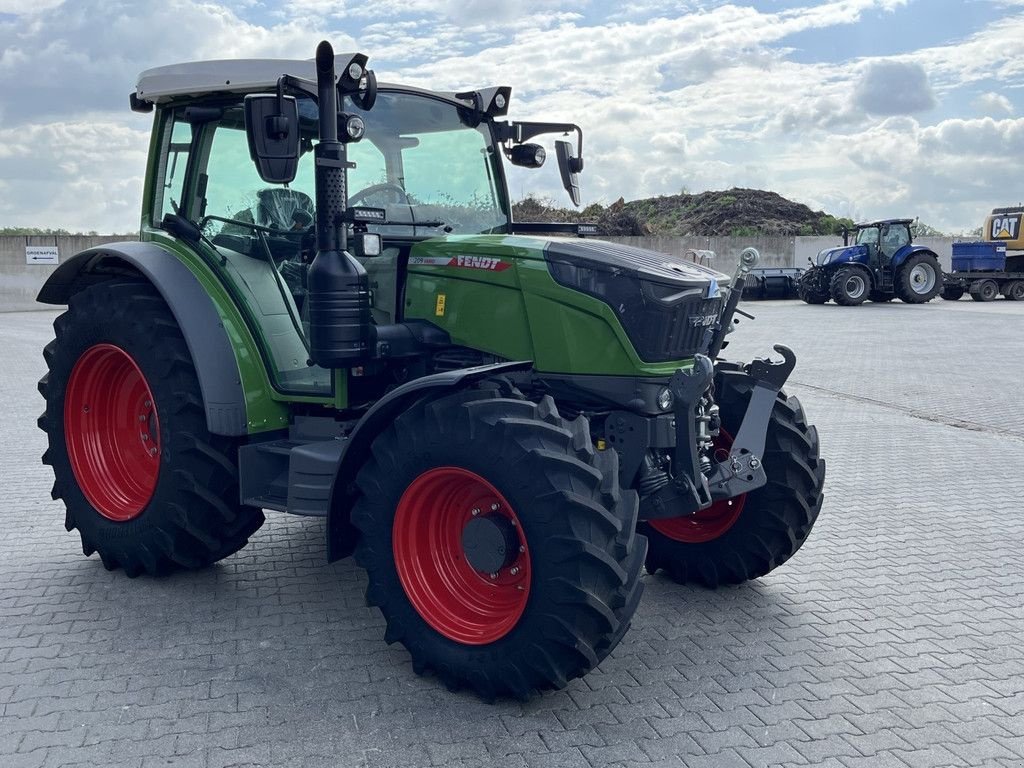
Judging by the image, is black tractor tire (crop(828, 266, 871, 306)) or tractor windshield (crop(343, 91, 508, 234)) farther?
black tractor tire (crop(828, 266, 871, 306))

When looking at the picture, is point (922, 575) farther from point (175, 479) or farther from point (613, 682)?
point (175, 479)

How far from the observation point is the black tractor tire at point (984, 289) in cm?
2923

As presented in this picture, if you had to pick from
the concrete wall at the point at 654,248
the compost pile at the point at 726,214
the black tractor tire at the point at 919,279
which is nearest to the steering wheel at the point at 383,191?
the concrete wall at the point at 654,248

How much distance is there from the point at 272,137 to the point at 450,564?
186cm

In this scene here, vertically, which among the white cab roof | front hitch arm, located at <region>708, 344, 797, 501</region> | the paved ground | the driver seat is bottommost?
the paved ground

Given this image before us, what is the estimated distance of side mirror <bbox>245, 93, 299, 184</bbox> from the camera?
148 inches

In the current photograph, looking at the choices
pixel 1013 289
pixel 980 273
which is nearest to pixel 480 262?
pixel 980 273

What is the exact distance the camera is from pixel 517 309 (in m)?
4.16

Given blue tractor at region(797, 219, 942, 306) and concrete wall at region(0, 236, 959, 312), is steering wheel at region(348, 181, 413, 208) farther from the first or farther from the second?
blue tractor at region(797, 219, 942, 306)

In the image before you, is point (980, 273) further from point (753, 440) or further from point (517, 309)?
point (517, 309)

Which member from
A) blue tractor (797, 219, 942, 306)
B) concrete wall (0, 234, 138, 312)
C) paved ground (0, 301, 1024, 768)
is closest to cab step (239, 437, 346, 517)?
paved ground (0, 301, 1024, 768)

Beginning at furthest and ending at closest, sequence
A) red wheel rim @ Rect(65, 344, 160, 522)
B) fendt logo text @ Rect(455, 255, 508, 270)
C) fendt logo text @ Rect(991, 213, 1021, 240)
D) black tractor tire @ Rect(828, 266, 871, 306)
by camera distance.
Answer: fendt logo text @ Rect(991, 213, 1021, 240), black tractor tire @ Rect(828, 266, 871, 306), red wheel rim @ Rect(65, 344, 160, 522), fendt logo text @ Rect(455, 255, 508, 270)

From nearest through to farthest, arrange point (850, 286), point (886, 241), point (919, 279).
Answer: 1. point (850, 286)
2. point (886, 241)
3. point (919, 279)

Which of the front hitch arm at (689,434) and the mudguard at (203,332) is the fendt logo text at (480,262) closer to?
the front hitch arm at (689,434)
